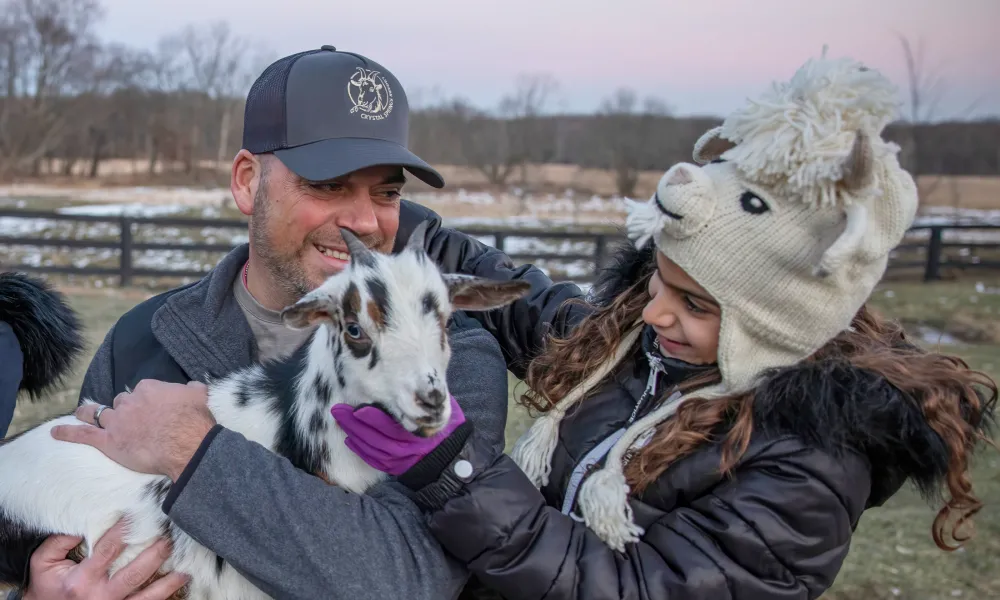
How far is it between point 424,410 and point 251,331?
52.7 inches

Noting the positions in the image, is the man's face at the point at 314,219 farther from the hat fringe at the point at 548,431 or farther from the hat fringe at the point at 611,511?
the hat fringe at the point at 611,511

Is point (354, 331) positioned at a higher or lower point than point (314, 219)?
lower

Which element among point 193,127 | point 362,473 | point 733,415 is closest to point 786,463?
point 733,415

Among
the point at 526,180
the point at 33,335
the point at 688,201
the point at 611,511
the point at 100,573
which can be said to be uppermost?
the point at 688,201

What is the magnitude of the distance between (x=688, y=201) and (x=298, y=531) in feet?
4.47

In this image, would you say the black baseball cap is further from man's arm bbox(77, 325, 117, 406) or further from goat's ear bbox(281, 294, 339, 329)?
man's arm bbox(77, 325, 117, 406)

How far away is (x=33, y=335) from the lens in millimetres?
3615

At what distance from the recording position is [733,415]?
2.22 metres

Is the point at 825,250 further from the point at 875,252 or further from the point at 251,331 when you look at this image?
the point at 251,331

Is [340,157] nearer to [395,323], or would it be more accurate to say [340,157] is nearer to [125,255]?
[395,323]

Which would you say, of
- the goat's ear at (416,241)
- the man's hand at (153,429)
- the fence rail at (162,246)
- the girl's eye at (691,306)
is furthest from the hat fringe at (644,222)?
the fence rail at (162,246)

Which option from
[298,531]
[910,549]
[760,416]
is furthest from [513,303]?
[910,549]

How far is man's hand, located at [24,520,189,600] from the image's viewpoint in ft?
7.62

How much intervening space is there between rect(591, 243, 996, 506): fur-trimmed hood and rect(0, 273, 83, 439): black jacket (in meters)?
3.14
